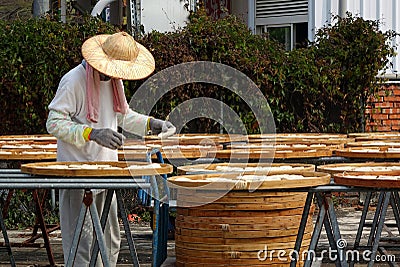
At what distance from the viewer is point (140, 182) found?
16.4 ft

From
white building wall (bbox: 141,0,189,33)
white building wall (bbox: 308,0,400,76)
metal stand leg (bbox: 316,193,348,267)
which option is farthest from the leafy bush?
metal stand leg (bbox: 316,193,348,267)

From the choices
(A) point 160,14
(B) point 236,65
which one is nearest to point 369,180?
(B) point 236,65

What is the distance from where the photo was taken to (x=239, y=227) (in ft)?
18.8

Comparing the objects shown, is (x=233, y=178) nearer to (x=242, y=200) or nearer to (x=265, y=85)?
(x=242, y=200)

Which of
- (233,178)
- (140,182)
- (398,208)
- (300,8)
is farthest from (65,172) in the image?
(300,8)

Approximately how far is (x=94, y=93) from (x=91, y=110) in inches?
4.4

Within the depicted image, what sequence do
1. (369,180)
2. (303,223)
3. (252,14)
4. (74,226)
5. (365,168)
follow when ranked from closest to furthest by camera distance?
(369,180) < (303,223) < (365,168) < (74,226) < (252,14)

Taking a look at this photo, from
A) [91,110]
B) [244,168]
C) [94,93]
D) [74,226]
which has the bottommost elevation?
[74,226]

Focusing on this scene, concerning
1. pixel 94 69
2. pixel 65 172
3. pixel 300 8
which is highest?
pixel 300 8

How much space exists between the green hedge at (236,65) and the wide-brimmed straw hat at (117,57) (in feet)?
13.6

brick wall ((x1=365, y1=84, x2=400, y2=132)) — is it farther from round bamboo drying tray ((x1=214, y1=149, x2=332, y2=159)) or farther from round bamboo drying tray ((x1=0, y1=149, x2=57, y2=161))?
round bamboo drying tray ((x1=0, y1=149, x2=57, y2=161))

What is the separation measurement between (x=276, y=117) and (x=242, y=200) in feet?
17.2

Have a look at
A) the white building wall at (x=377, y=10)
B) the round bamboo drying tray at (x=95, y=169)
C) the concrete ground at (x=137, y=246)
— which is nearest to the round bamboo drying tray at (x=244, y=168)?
the round bamboo drying tray at (x=95, y=169)

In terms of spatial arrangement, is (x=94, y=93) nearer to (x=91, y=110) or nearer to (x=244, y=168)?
(x=91, y=110)
